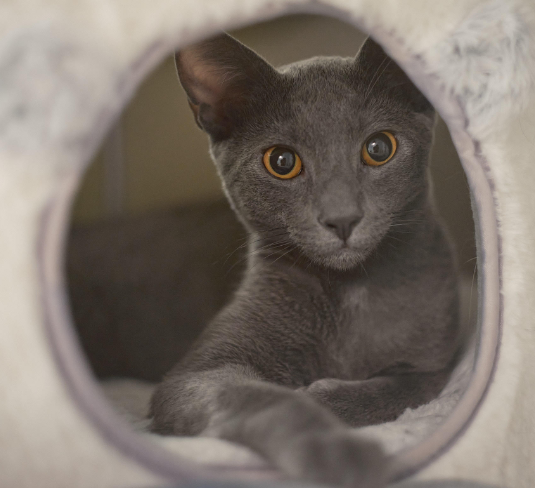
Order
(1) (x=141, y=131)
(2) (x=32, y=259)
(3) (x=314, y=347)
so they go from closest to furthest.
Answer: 1. (2) (x=32, y=259)
2. (3) (x=314, y=347)
3. (1) (x=141, y=131)

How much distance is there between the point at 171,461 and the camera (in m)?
0.67

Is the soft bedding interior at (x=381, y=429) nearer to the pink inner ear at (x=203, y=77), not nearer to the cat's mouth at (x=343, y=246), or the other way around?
the cat's mouth at (x=343, y=246)

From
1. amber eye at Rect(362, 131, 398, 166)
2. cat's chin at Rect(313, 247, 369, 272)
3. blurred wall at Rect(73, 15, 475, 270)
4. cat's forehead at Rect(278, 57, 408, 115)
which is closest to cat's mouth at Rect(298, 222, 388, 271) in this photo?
cat's chin at Rect(313, 247, 369, 272)

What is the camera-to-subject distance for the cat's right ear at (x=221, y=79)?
1060mm

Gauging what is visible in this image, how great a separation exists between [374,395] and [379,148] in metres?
0.50

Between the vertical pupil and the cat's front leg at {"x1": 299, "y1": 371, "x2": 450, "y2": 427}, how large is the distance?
44 centimetres

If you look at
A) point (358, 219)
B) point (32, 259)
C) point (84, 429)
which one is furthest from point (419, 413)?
point (32, 259)

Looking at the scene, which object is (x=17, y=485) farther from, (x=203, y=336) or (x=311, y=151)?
(x=311, y=151)

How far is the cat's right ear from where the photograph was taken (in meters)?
1.06

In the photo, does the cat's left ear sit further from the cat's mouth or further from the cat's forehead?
the cat's mouth

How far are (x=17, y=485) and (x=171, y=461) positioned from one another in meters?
0.21

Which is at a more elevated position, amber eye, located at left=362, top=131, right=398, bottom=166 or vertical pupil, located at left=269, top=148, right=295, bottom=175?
amber eye, located at left=362, top=131, right=398, bottom=166

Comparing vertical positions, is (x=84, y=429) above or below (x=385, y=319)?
below

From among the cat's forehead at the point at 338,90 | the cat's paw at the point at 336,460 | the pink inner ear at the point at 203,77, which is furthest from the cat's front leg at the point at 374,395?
the pink inner ear at the point at 203,77
